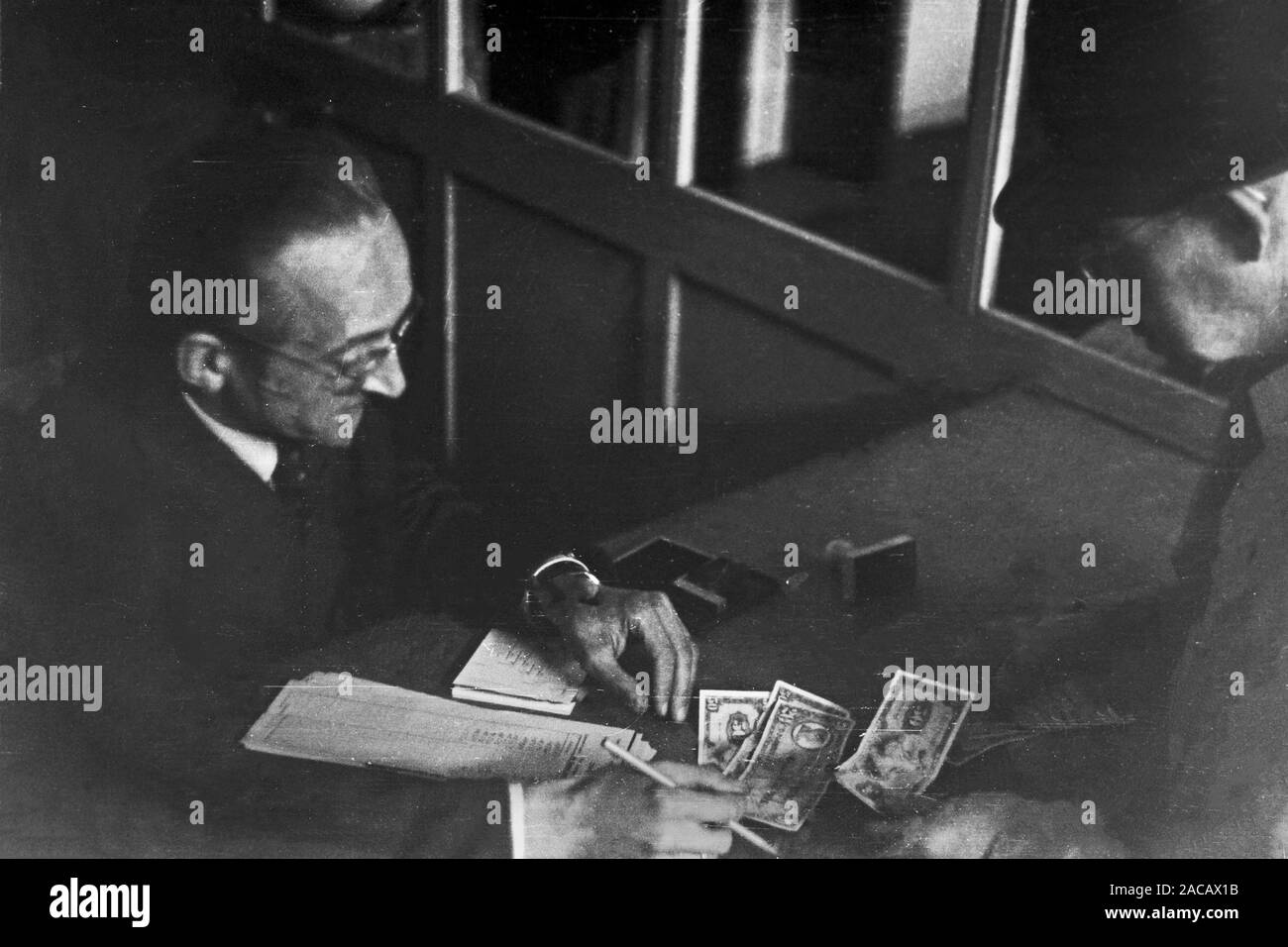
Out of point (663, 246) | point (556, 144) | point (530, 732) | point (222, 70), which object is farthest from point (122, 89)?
point (530, 732)

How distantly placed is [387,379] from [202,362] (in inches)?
15.5

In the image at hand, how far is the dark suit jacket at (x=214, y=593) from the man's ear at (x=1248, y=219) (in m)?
1.73

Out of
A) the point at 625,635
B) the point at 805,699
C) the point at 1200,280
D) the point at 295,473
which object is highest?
the point at 1200,280

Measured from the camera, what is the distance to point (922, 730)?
103 inches

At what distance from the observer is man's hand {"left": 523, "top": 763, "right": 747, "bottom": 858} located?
261 centimetres

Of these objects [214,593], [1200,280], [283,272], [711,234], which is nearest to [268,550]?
[214,593]

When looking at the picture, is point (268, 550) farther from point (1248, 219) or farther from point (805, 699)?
point (1248, 219)

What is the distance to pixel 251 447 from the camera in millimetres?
2564

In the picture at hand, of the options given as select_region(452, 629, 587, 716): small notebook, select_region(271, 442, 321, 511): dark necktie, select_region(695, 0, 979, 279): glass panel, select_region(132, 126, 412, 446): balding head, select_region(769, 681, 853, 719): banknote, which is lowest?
select_region(769, 681, 853, 719): banknote

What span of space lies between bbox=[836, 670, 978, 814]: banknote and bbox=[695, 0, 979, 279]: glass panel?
0.90m

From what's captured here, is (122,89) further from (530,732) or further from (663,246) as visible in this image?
(530,732)

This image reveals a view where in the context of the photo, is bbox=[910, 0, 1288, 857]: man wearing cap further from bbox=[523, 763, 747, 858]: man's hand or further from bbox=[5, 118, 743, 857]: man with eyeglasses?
bbox=[5, 118, 743, 857]: man with eyeglasses

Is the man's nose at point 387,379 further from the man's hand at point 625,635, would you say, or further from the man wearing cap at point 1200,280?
the man wearing cap at point 1200,280

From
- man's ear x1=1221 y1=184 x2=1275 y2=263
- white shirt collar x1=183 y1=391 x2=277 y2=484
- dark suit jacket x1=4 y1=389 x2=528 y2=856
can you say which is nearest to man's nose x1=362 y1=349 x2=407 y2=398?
dark suit jacket x1=4 y1=389 x2=528 y2=856
